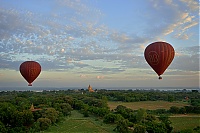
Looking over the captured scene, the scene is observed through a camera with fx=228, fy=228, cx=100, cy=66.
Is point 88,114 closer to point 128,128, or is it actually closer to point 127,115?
point 127,115

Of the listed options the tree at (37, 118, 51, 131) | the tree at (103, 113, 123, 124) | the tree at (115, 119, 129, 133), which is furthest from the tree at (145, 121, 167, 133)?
the tree at (37, 118, 51, 131)

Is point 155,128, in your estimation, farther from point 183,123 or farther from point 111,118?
point 183,123

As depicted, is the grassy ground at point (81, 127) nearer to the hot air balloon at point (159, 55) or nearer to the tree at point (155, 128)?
the tree at point (155, 128)

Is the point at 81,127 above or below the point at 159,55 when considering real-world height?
below

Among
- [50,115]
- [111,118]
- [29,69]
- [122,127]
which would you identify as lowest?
[122,127]

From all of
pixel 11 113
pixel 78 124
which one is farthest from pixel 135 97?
pixel 11 113

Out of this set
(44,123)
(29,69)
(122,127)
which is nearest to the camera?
(122,127)

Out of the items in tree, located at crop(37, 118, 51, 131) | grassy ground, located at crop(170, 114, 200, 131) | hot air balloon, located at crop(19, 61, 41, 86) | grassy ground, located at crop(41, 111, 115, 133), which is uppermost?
hot air balloon, located at crop(19, 61, 41, 86)

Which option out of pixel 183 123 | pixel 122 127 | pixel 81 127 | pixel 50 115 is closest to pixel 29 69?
pixel 50 115

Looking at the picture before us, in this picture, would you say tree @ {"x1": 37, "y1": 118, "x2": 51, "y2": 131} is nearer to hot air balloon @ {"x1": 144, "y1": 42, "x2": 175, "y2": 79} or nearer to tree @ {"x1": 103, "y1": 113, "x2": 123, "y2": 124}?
tree @ {"x1": 103, "y1": 113, "x2": 123, "y2": 124}
